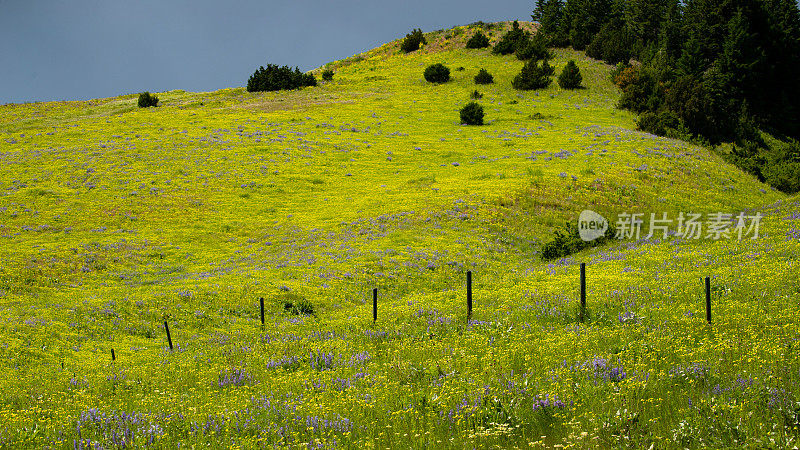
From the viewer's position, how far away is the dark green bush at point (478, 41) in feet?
306

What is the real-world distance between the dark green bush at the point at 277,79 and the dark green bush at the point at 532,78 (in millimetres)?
33582

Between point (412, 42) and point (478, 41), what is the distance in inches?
640

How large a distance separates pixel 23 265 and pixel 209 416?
22880mm

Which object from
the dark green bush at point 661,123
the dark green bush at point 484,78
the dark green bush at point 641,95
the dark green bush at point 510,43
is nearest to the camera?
the dark green bush at point 661,123

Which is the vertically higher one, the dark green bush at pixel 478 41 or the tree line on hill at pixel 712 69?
the dark green bush at pixel 478 41

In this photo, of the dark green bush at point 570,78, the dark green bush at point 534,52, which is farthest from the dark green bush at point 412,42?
the dark green bush at point 570,78

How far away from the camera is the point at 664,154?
4356 centimetres

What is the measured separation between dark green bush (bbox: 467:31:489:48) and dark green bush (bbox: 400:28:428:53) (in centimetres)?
1324

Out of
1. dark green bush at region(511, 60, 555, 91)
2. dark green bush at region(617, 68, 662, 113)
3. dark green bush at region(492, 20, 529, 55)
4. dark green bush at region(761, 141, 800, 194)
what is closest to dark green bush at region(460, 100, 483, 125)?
dark green bush at region(511, 60, 555, 91)

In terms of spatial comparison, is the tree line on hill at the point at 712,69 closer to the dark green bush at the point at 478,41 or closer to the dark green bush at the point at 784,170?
the dark green bush at the point at 784,170

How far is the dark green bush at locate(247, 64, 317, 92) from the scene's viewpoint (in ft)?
259

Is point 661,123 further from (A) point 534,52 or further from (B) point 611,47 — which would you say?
(A) point 534,52

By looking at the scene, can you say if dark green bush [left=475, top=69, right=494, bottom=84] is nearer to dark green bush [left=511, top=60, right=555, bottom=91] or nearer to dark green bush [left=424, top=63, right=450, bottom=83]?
dark green bush [left=511, top=60, right=555, bottom=91]

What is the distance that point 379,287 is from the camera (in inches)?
886
